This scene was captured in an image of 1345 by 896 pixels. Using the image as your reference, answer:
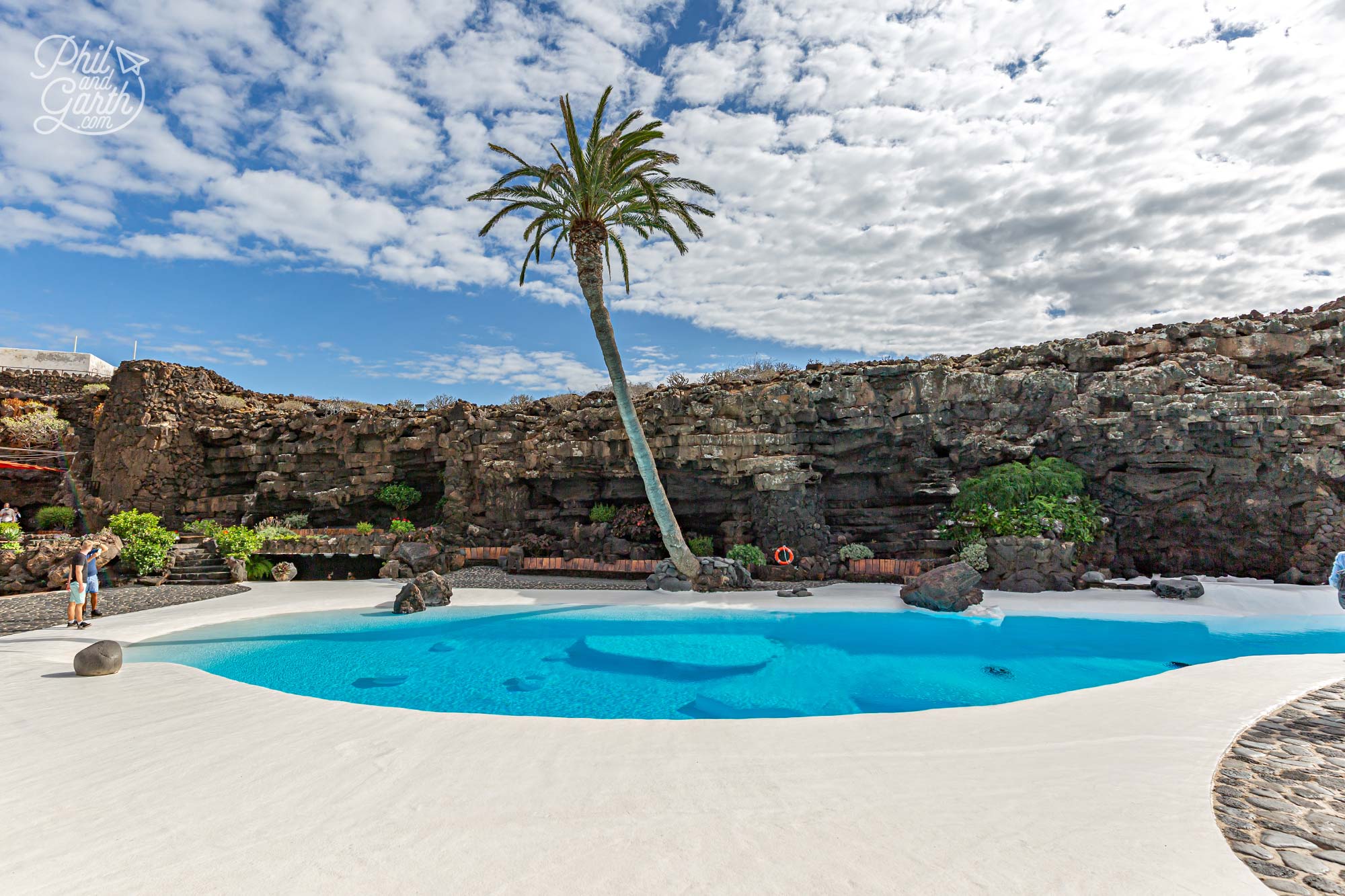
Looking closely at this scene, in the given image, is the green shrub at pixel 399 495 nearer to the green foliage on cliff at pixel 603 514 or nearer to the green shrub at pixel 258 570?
the green shrub at pixel 258 570

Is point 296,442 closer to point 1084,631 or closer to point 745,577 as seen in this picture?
point 745,577

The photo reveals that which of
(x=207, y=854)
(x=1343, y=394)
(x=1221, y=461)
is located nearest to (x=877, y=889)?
(x=207, y=854)

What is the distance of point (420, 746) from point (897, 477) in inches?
599

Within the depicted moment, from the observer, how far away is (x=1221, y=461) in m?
14.3

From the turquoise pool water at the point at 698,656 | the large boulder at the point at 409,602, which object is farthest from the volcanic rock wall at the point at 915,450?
the large boulder at the point at 409,602

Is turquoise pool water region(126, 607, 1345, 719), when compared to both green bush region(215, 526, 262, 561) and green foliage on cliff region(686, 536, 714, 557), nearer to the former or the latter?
green foliage on cliff region(686, 536, 714, 557)

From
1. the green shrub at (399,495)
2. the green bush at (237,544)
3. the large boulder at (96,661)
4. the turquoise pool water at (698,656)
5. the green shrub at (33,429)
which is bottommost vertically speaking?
the turquoise pool water at (698,656)

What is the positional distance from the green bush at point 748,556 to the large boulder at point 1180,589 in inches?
360

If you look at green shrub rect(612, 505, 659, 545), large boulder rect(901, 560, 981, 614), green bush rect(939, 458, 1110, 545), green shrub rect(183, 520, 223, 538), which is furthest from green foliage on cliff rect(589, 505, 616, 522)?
green shrub rect(183, 520, 223, 538)

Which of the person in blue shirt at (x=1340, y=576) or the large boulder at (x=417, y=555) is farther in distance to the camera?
the large boulder at (x=417, y=555)

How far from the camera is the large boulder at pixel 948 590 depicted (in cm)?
1198

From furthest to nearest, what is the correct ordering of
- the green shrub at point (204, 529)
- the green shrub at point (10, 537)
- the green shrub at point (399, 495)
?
the green shrub at point (399, 495) → the green shrub at point (204, 529) → the green shrub at point (10, 537)

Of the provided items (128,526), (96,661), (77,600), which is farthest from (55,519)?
(96,661)

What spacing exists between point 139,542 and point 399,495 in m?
7.50
